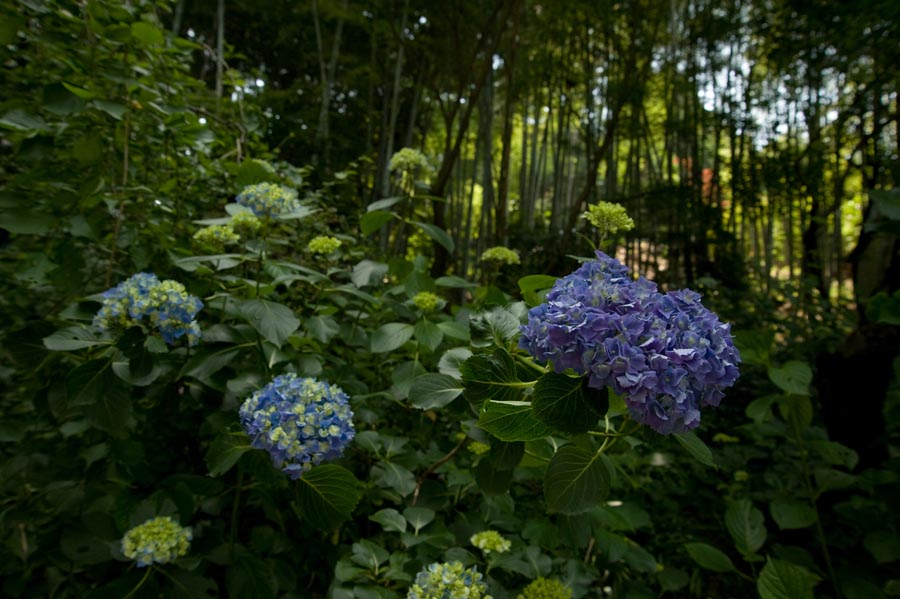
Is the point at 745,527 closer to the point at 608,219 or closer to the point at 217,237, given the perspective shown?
the point at 608,219

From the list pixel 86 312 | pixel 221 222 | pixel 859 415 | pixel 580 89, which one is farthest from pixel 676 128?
pixel 86 312

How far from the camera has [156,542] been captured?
0.79 m

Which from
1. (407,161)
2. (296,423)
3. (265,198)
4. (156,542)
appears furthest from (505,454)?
(407,161)

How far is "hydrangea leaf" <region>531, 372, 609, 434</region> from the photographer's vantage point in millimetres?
502

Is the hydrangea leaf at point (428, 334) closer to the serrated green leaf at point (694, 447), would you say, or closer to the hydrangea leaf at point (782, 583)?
the serrated green leaf at point (694, 447)

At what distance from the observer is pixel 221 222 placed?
43.8 inches

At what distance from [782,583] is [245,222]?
1.20 metres

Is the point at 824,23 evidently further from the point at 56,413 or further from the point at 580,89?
the point at 56,413

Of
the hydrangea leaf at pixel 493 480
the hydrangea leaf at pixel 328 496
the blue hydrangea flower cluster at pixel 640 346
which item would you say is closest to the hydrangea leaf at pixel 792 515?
the hydrangea leaf at pixel 493 480

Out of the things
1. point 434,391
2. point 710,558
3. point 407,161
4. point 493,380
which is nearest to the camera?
point 493,380

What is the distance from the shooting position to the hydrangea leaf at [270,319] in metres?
0.83

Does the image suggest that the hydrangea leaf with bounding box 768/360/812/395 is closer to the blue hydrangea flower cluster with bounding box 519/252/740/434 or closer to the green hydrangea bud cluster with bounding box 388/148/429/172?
the blue hydrangea flower cluster with bounding box 519/252/740/434

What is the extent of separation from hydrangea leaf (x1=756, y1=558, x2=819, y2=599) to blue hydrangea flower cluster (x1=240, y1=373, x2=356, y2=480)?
0.77m

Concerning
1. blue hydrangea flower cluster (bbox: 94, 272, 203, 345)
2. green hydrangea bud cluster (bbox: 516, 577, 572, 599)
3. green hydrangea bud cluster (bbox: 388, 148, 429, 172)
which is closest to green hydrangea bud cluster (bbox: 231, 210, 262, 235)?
blue hydrangea flower cluster (bbox: 94, 272, 203, 345)
